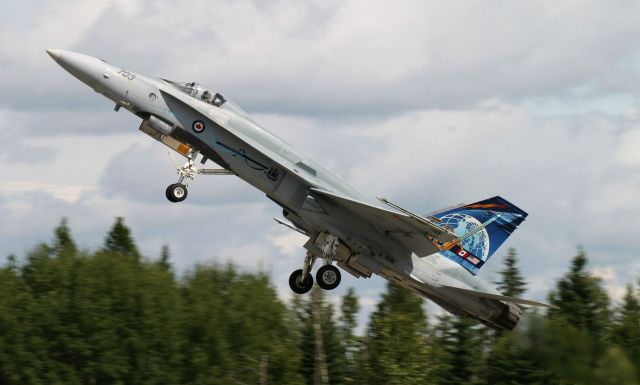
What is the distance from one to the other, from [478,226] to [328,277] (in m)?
3.47

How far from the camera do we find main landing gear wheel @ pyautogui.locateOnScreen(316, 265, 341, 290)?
62.0 feet

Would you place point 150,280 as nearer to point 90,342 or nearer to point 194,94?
point 90,342

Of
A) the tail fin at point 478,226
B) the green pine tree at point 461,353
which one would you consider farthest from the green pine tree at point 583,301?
the tail fin at point 478,226

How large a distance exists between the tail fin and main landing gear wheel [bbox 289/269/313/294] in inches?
110

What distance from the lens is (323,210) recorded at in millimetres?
18500

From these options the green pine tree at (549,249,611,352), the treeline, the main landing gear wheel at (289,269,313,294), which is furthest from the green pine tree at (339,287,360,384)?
the main landing gear wheel at (289,269,313,294)

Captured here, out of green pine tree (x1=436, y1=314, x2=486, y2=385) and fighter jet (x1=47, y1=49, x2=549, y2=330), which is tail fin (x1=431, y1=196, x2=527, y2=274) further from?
green pine tree (x1=436, y1=314, x2=486, y2=385)

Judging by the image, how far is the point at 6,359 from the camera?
38281 mm

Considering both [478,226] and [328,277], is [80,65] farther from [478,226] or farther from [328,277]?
[478,226]

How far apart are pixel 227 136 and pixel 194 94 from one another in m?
0.99

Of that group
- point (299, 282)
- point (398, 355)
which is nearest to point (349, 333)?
point (398, 355)

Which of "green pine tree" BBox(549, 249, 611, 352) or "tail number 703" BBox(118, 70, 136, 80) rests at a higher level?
"green pine tree" BBox(549, 249, 611, 352)

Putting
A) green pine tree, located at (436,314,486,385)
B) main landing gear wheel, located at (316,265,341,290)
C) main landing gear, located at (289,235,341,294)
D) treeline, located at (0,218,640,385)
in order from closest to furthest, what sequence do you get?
main landing gear, located at (289,235,341,294)
main landing gear wheel, located at (316,265,341,290)
treeline, located at (0,218,640,385)
green pine tree, located at (436,314,486,385)

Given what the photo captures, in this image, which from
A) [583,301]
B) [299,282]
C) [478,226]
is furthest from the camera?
[583,301]
